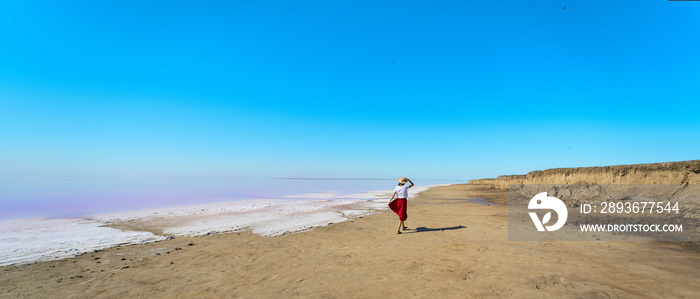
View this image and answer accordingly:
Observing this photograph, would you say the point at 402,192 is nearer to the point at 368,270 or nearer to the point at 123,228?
the point at 368,270

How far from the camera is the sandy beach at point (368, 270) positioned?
14.9 ft

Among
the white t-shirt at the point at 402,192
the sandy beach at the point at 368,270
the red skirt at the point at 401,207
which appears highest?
the white t-shirt at the point at 402,192

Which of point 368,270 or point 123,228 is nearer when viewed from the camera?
point 368,270

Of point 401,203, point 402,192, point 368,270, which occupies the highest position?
point 402,192

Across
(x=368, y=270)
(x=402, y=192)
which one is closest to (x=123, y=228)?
(x=368, y=270)

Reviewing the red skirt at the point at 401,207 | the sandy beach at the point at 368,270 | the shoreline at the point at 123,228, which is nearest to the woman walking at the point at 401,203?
the red skirt at the point at 401,207

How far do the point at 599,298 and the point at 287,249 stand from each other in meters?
6.23

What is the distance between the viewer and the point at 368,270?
5598 millimetres

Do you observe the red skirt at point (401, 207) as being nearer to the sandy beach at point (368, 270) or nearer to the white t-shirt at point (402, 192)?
the white t-shirt at point (402, 192)

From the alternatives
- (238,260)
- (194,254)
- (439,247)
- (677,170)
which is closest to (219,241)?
(194,254)

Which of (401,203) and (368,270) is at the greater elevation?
(401,203)

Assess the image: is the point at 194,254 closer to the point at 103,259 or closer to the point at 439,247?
the point at 103,259

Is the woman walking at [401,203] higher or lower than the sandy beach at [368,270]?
higher

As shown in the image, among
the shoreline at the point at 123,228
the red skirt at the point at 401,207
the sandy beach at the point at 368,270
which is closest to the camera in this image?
the sandy beach at the point at 368,270
